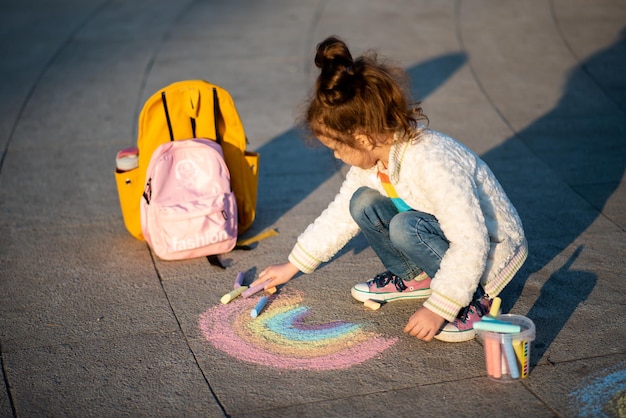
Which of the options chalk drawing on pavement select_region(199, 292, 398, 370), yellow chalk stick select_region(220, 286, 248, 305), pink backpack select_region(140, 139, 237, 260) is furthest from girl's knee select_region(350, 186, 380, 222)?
pink backpack select_region(140, 139, 237, 260)

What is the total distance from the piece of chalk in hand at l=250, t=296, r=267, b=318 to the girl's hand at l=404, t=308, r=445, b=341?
2.60 feet

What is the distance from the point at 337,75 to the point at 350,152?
0.33 m

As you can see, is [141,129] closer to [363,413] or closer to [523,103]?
[363,413]

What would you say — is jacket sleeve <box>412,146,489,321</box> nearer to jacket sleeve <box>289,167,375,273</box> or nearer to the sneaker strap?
the sneaker strap

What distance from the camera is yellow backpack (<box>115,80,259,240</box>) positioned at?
4105mm

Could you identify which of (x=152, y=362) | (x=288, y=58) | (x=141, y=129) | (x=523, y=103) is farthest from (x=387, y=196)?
(x=288, y=58)

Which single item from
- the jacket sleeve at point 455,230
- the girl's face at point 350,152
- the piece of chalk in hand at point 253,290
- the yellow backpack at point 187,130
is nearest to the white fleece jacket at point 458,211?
the jacket sleeve at point 455,230

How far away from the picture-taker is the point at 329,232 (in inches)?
136

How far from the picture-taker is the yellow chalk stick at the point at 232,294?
11.8ft

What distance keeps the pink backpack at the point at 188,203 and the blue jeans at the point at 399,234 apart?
2.96 feet

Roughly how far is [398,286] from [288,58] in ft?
14.3

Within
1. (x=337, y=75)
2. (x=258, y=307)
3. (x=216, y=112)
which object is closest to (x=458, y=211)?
A: (x=337, y=75)

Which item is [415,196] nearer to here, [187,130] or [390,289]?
[390,289]

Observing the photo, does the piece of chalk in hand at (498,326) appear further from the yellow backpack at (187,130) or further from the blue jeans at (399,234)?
the yellow backpack at (187,130)
